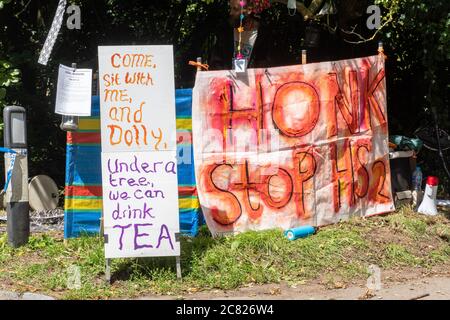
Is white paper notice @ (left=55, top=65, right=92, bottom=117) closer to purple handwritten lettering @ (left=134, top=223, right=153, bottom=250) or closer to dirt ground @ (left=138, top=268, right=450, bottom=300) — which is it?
purple handwritten lettering @ (left=134, top=223, right=153, bottom=250)

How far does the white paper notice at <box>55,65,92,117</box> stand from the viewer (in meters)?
6.92

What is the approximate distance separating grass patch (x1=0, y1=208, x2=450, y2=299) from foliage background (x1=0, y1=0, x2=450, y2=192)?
Result: 11.1 feet

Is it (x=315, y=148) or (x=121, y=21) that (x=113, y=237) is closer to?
(x=315, y=148)

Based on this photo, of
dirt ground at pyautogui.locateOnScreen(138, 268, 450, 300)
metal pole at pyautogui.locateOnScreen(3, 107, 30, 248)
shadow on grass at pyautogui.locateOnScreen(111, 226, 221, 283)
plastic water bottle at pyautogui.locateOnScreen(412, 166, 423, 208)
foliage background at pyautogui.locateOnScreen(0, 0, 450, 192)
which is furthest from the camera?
foliage background at pyautogui.locateOnScreen(0, 0, 450, 192)

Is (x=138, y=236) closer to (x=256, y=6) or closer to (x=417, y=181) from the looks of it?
(x=256, y=6)

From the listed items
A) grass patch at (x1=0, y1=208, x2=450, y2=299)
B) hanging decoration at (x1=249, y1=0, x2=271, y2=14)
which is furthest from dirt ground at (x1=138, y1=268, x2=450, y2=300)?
hanging decoration at (x1=249, y1=0, x2=271, y2=14)

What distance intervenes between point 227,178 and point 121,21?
702 centimetres

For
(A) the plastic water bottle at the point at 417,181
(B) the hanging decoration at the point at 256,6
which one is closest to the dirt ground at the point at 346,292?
(A) the plastic water bottle at the point at 417,181

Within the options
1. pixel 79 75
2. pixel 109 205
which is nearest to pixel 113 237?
pixel 109 205

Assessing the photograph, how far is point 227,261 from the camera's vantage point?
6445 mm

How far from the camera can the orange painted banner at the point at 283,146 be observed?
287 inches

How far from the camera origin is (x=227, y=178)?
24.0 feet

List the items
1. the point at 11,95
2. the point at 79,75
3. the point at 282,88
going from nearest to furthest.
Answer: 1. the point at 79,75
2. the point at 282,88
3. the point at 11,95

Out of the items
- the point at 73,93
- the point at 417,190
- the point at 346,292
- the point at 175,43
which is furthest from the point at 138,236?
the point at 175,43
